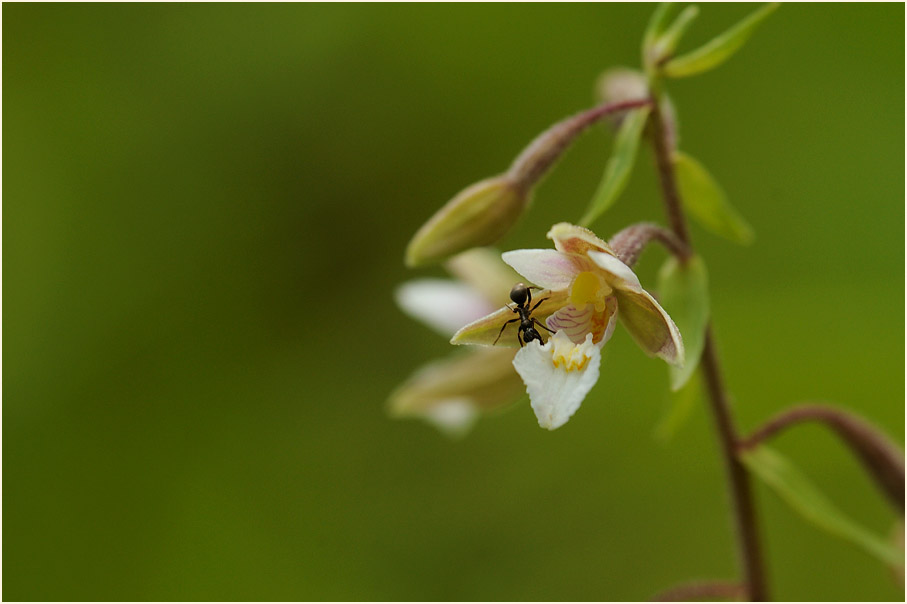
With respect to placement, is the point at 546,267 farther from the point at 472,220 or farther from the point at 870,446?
the point at 870,446

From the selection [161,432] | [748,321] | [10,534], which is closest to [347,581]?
[161,432]

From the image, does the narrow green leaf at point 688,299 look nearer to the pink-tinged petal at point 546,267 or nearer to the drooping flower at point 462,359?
the pink-tinged petal at point 546,267

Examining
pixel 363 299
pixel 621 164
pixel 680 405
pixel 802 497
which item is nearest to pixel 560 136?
pixel 621 164

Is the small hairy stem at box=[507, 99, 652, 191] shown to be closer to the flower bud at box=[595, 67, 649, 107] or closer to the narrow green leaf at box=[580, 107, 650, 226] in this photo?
the narrow green leaf at box=[580, 107, 650, 226]

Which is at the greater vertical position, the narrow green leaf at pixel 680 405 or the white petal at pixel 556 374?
the white petal at pixel 556 374

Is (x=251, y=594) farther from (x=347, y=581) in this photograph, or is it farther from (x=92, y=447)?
(x=92, y=447)

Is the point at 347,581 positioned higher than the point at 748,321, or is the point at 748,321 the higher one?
the point at 748,321

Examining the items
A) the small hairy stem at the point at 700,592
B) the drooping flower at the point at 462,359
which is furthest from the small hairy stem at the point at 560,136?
the small hairy stem at the point at 700,592
